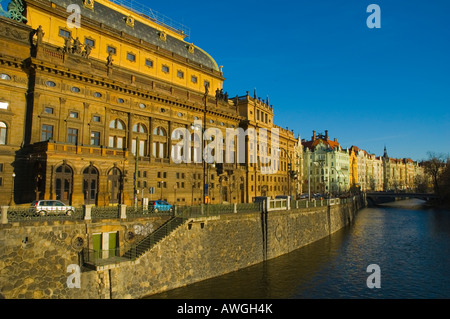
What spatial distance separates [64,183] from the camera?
1312 inches

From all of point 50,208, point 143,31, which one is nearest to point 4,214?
point 50,208

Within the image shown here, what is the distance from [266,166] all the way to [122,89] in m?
39.5

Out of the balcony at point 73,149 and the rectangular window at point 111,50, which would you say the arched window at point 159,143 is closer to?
the balcony at point 73,149

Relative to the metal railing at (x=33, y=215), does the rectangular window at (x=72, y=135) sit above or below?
above

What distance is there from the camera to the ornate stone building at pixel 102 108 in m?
34.1

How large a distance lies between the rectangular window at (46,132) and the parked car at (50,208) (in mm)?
13872

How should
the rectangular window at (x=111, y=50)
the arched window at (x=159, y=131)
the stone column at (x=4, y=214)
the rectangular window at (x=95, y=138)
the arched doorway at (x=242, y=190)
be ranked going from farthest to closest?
the arched doorway at (x=242, y=190) → the arched window at (x=159, y=131) → the rectangular window at (x=111, y=50) → the rectangular window at (x=95, y=138) → the stone column at (x=4, y=214)

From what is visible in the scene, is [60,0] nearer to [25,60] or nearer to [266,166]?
[25,60]

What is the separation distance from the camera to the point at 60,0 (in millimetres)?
43125

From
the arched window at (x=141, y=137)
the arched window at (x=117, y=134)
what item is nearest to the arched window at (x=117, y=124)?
the arched window at (x=117, y=134)

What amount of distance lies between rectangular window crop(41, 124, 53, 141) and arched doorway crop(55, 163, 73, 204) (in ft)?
16.8

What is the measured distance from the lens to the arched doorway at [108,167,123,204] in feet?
123

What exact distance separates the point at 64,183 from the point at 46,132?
7.35 metres

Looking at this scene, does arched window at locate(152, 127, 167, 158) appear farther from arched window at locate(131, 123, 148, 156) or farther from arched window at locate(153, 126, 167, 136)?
arched window at locate(131, 123, 148, 156)
